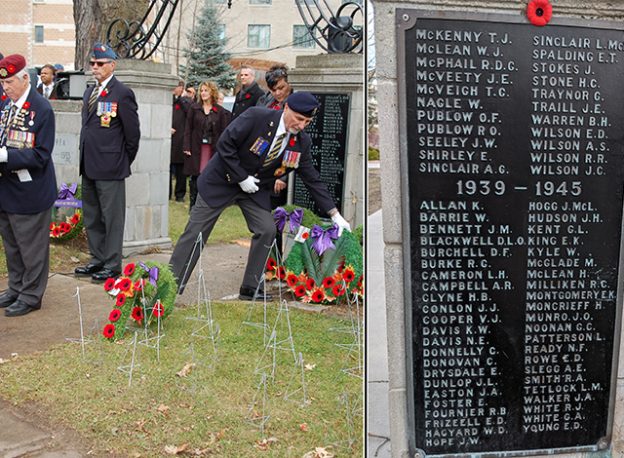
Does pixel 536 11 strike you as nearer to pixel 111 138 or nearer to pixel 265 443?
pixel 265 443

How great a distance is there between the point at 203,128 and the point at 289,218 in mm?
5627

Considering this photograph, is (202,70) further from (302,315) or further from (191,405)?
(191,405)

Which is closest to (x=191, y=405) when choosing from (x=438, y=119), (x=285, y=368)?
(x=285, y=368)

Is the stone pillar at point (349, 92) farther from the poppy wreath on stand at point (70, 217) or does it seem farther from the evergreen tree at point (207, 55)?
the evergreen tree at point (207, 55)

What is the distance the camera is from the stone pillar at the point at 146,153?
9.34 meters

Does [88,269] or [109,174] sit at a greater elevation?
→ [109,174]

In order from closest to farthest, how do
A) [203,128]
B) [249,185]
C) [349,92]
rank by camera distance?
[249,185]
[349,92]
[203,128]

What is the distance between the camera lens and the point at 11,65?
659 cm

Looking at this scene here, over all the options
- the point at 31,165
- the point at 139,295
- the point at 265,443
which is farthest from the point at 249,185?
the point at 265,443

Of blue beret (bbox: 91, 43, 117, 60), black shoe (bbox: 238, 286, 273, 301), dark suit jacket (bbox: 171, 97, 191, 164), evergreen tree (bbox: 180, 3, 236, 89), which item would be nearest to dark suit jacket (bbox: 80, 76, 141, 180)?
blue beret (bbox: 91, 43, 117, 60)

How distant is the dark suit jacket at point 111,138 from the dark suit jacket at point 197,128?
469 centimetres

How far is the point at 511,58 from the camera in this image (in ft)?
11.2

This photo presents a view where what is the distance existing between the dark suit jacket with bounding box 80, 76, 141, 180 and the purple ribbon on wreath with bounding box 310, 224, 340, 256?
2070 millimetres

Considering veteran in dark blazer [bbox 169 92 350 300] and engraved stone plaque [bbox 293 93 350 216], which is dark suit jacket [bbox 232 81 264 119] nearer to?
engraved stone plaque [bbox 293 93 350 216]
